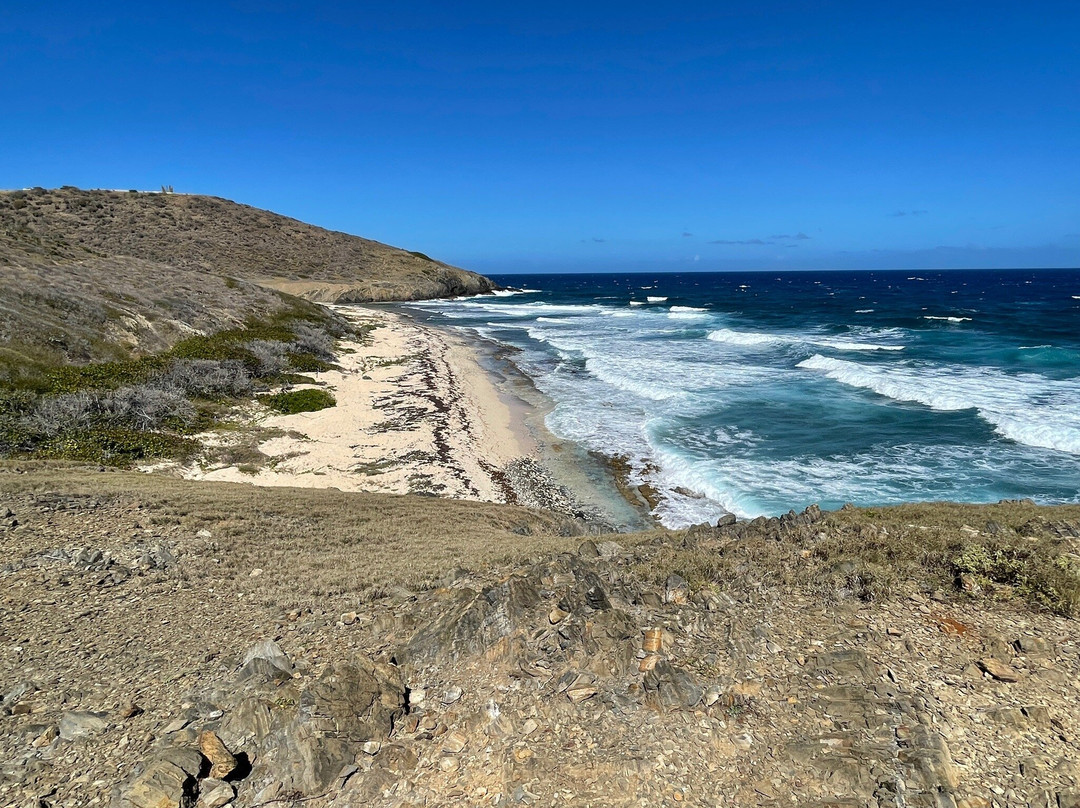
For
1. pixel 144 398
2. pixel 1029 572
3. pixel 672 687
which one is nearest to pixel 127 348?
pixel 144 398

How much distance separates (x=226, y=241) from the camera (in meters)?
81.3

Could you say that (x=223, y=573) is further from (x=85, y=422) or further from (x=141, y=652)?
(x=85, y=422)

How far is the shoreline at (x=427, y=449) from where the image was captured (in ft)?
53.5

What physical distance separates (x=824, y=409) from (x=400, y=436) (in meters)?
18.4

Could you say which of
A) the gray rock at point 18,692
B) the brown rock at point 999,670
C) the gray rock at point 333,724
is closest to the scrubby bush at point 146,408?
the gray rock at point 18,692

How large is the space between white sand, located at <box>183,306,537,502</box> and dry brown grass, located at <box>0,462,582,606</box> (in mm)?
2512

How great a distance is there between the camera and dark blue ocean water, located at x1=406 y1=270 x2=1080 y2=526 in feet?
55.3

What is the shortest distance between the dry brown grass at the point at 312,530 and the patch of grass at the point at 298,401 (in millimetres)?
9277

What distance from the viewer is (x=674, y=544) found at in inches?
388

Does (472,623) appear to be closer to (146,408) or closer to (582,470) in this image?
(582,470)

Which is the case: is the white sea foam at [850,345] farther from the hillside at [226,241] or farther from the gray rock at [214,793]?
the hillside at [226,241]

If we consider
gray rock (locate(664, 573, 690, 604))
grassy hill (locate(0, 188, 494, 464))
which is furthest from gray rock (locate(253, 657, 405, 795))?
grassy hill (locate(0, 188, 494, 464))

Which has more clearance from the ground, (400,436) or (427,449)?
(400,436)

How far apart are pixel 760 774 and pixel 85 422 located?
64.3 feet
